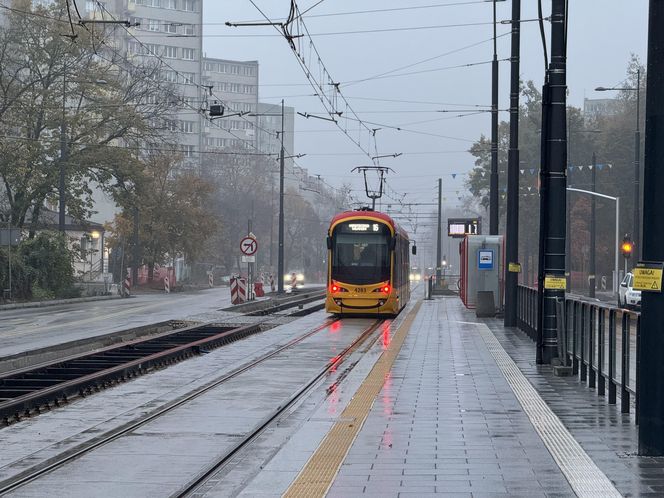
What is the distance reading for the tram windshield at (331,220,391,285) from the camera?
3403 centimetres

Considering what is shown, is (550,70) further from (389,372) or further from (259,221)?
(259,221)

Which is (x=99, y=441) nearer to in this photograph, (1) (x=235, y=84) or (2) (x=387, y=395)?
(2) (x=387, y=395)

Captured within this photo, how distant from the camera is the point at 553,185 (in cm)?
1817

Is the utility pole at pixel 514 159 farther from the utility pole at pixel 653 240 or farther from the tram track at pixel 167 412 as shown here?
the utility pole at pixel 653 240

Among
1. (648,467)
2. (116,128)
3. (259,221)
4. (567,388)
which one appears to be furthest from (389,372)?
(259,221)

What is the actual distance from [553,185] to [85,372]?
7729mm

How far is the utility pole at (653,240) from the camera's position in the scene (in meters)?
10.1

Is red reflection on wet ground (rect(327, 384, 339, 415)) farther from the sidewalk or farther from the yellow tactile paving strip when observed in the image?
the sidewalk

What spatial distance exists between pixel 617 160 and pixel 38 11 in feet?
156

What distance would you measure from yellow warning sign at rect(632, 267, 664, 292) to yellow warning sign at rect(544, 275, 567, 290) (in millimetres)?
7925

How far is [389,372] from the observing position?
17688 millimetres

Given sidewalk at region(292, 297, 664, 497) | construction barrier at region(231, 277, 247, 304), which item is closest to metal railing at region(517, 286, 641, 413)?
sidewalk at region(292, 297, 664, 497)

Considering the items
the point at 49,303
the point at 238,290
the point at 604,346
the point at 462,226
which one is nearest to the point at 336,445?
the point at 604,346

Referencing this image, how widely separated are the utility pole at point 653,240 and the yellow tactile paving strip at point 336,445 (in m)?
2.60
